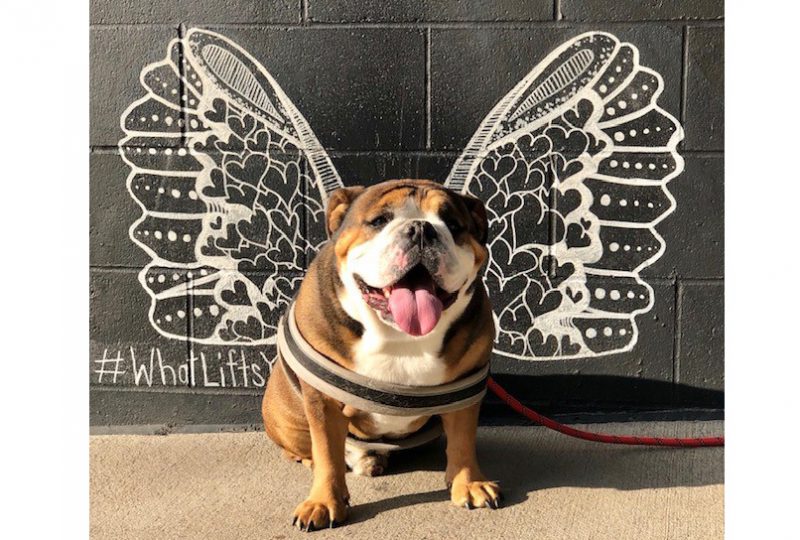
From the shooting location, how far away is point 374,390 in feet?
9.36

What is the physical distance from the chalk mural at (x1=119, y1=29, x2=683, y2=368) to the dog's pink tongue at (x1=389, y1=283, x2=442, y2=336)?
4.00 ft

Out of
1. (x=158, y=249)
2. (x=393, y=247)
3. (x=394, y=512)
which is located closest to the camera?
(x=393, y=247)

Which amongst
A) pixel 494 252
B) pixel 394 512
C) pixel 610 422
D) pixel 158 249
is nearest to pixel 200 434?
pixel 158 249

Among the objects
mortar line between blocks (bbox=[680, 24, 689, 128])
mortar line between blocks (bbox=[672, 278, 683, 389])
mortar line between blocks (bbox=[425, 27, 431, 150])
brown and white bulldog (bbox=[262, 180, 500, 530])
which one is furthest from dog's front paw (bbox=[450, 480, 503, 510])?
mortar line between blocks (bbox=[680, 24, 689, 128])

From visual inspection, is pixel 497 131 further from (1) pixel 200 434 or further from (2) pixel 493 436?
(1) pixel 200 434

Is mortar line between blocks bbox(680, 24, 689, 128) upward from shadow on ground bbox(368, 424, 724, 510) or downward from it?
upward

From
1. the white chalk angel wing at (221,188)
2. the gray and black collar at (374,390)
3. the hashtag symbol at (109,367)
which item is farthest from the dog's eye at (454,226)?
the hashtag symbol at (109,367)

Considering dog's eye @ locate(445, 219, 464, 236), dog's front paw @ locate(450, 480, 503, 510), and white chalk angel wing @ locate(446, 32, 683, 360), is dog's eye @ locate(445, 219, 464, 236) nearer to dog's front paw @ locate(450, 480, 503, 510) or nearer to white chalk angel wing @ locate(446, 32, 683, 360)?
dog's front paw @ locate(450, 480, 503, 510)

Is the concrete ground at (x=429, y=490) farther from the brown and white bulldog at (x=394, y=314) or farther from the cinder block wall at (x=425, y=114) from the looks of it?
the cinder block wall at (x=425, y=114)

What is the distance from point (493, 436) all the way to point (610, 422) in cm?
53

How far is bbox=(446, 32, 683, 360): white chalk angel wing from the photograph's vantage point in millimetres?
3719

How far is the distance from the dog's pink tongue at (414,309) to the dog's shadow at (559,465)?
740 millimetres

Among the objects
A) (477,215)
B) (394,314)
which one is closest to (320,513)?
(394,314)

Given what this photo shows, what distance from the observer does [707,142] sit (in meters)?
3.67
